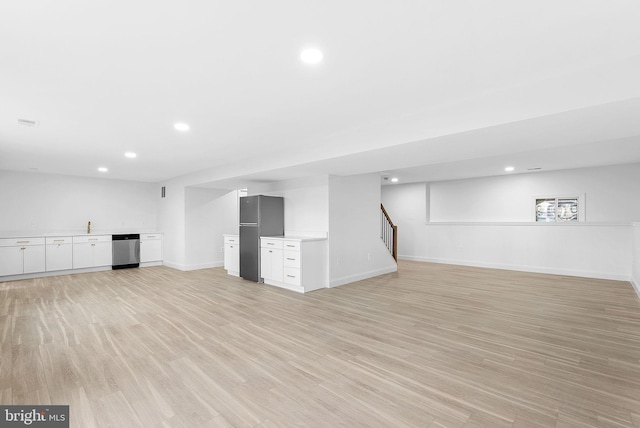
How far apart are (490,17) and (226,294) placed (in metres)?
4.92

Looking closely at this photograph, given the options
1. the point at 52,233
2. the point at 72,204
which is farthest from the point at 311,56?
the point at 72,204

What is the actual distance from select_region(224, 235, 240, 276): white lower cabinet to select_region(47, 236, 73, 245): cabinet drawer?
145 inches

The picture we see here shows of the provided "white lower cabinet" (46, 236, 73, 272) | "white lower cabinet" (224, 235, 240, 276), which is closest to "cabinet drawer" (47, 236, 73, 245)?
"white lower cabinet" (46, 236, 73, 272)

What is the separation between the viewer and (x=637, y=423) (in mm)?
1825

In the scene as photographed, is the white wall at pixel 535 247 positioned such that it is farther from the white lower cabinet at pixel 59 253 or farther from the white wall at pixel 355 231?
the white lower cabinet at pixel 59 253

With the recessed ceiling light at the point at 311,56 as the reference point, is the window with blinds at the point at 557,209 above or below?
below

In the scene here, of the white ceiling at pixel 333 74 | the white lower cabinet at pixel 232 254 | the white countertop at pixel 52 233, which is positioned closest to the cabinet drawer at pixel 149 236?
the white countertop at pixel 52 233

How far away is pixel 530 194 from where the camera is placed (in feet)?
24.6

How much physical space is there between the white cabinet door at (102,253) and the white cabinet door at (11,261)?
1.28 meters

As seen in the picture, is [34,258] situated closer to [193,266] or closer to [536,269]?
[193,266]

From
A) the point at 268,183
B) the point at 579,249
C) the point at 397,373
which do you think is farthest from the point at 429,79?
the point at 579,249

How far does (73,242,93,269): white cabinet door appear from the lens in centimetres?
703

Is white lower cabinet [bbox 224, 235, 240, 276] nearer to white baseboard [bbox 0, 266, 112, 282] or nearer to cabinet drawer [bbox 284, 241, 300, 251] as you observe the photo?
cabinet drawer [bbox 284, 241, 300, 251]

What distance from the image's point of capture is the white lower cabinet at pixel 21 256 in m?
6.18
